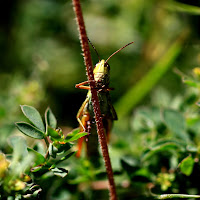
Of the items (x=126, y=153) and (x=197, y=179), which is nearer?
(x=197, y=179)

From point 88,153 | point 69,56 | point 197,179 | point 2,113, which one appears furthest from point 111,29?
point 197,179

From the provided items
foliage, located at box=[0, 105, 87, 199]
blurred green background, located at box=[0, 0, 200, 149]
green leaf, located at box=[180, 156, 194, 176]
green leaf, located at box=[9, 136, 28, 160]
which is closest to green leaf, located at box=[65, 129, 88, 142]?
foliage, located at box=[0, 105, 87, 199]

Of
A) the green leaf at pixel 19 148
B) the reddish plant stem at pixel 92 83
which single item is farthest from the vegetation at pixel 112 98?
the reddish plant stem at pixel 92 83

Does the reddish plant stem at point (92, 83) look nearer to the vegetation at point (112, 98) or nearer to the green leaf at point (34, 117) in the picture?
the vegetation at point (112, 98)

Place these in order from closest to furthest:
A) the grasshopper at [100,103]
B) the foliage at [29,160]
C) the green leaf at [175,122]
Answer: the foliage at [29,160] < the grasshopper at [100,103] < the green leaf at [175,122]

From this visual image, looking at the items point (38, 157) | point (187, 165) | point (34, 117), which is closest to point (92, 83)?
point (34, 117)

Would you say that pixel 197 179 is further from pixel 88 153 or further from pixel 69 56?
pixel 69 56

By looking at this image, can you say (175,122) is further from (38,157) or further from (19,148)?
(19,148)
